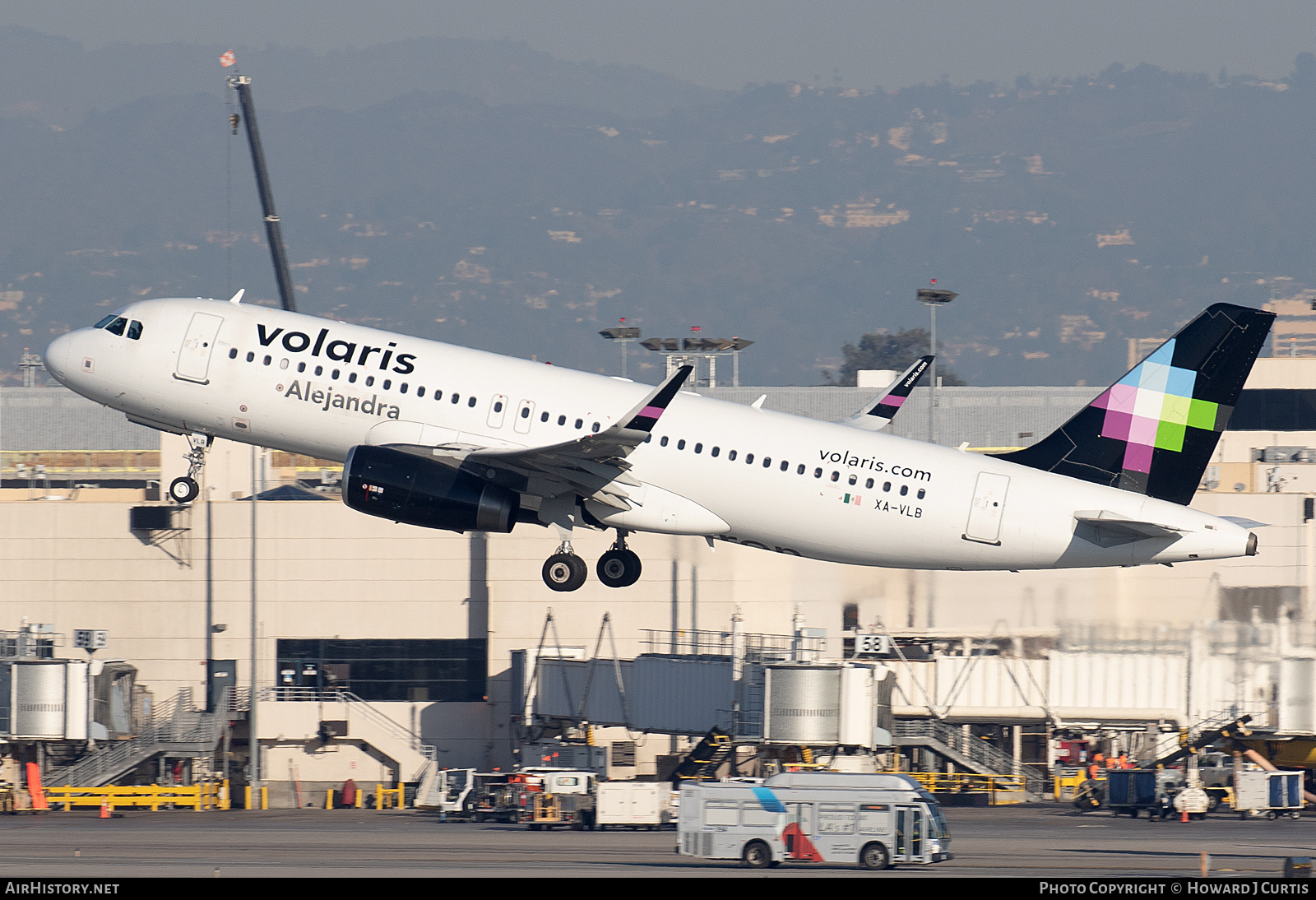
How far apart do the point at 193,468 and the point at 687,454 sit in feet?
47.6

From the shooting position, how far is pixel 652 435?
148 feet

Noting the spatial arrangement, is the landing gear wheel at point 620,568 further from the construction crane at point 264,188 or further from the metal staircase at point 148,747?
the construction crane at point 264,188

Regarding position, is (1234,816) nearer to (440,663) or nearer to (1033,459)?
(1033,459)

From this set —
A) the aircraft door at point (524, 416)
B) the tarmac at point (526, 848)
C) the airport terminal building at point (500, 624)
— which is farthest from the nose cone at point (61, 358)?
the airport terminal building at point (500, 624)

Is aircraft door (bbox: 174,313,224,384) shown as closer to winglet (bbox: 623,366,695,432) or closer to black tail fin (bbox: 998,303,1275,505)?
winglet (bbox: 623,366,695,432)

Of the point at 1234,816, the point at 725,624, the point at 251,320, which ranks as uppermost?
the point at 251,320

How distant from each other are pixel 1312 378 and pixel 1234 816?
266 ft

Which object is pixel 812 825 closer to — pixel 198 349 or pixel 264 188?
pixel 198 349

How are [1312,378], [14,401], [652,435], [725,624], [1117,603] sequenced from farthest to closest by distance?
[14,401]
[1312,378]
[725,624]
[1117,603]
[652,435]

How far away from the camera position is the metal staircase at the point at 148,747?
73438mm

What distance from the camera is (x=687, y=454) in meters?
44.9

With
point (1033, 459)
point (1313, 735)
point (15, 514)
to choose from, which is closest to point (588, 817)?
point (1033, 459)

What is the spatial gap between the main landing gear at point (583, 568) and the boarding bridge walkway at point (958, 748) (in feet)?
89.0

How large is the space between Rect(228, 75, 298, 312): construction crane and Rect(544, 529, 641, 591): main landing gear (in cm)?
11759
